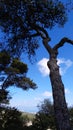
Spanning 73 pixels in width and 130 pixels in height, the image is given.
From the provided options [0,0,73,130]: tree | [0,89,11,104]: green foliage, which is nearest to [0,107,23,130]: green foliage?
[0,89,11,104]: green foliage

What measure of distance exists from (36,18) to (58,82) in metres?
4.44

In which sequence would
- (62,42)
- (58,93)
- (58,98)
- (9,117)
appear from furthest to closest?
(9,117) → (62,42) → (58,93) → (58,98)

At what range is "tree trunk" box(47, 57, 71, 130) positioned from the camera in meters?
14.6

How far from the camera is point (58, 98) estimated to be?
15.0m

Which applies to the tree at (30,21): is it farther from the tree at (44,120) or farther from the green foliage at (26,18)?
the tree at (44,120)

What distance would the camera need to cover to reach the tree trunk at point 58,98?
574 inches

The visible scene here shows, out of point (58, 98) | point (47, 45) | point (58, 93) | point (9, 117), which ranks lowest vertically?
point (58, 98)

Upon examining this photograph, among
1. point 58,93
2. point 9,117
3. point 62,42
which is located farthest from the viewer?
point 9,117

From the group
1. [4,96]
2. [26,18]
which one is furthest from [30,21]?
[4,96]

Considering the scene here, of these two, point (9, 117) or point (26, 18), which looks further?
point (9, 117)

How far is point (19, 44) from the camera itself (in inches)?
754

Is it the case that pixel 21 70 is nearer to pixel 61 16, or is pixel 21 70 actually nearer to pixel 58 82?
pixel 61 16

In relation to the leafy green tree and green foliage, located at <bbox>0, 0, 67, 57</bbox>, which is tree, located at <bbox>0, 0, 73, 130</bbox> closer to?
green foliage, located at <bbox>0, 0, 67, 57</bbox>

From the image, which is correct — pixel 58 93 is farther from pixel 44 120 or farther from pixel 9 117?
pixel 44 120
